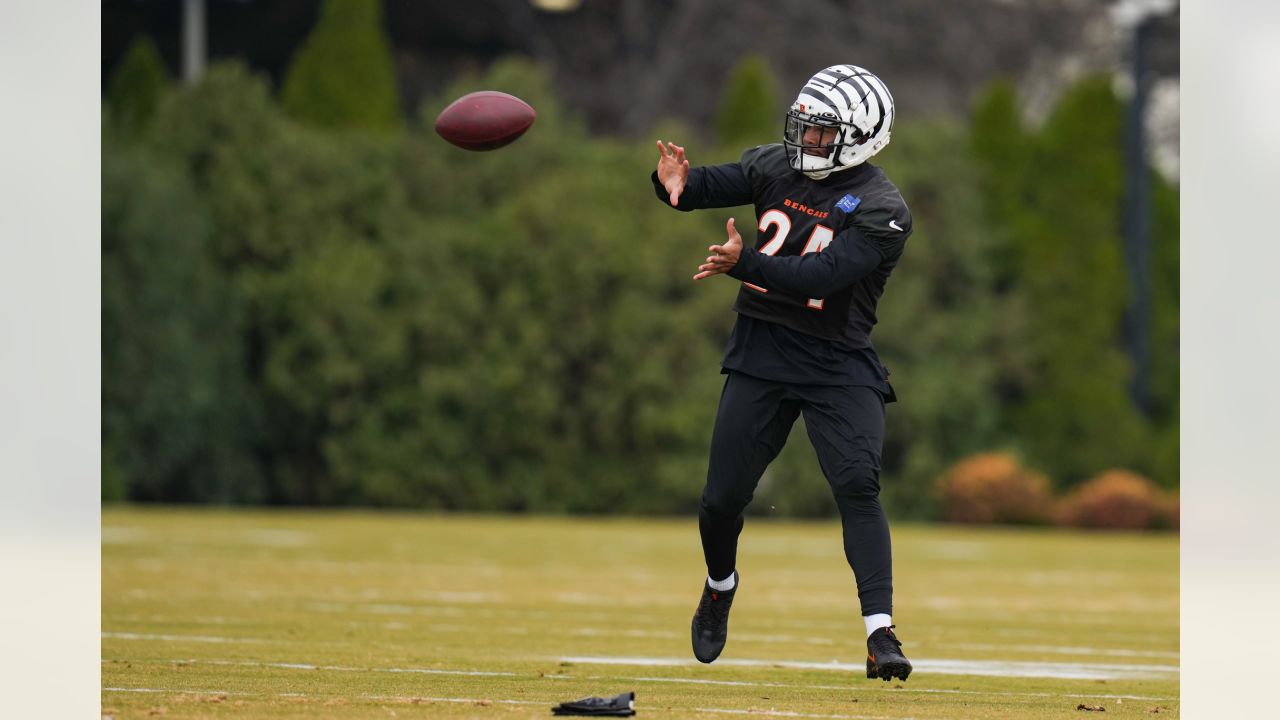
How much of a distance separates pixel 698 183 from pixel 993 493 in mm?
14919

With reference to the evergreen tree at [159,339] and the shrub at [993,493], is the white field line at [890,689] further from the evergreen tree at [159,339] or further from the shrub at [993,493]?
the evergreen tree at [159,339]

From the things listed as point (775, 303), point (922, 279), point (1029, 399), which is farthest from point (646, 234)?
point (775, 303)

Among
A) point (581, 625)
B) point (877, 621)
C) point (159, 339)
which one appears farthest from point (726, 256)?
point (159, 339)

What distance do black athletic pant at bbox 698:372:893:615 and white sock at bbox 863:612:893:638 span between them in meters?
0.03

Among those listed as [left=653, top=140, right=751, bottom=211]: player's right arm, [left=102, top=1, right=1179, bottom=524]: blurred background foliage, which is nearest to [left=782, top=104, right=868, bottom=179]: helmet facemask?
[left=653, top=140, right=751, bottom=211]: player's right arm

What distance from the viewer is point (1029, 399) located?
22047 mm

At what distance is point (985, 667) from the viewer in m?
7.11

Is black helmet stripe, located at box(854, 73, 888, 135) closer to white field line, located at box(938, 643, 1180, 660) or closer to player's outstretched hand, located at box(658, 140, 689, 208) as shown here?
player's outstretched hand, located at box(658, 140, 689, 208)

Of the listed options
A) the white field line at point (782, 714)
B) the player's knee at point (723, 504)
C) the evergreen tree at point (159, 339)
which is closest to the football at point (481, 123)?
the player's knee at point (723, 504)

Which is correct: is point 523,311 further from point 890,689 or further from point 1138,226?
point 890,689

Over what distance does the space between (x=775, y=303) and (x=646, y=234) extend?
49.9 ft

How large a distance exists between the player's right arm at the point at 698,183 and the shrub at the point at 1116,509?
49.3 feet

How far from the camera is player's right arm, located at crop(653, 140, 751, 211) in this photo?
6.19m
